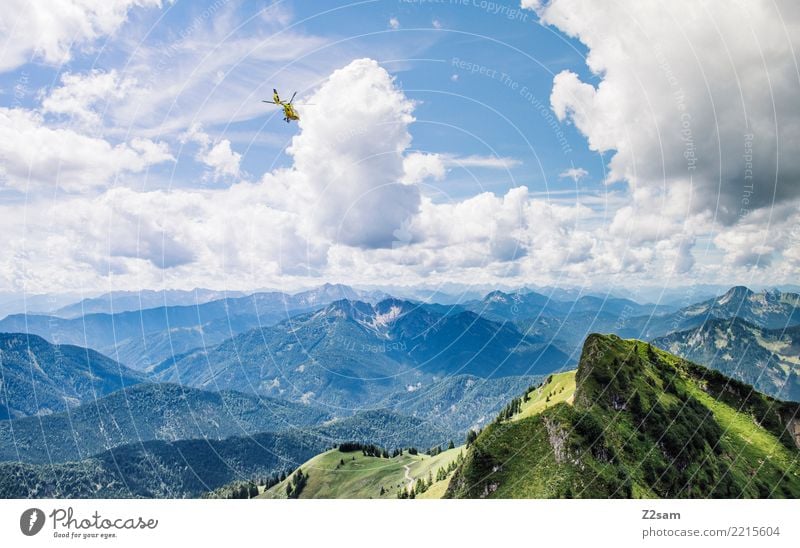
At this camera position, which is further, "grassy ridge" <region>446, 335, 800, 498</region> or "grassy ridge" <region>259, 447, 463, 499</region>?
"grassy ridge" <region>259, 447, 463, 499</region>

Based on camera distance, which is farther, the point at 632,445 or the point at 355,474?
the point at 355,474

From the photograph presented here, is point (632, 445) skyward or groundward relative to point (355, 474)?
skyward

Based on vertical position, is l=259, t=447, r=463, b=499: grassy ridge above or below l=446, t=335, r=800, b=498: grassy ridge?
below

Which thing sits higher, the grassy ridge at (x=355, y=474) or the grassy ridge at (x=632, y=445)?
the grassy ridge at (x=632, y=445)

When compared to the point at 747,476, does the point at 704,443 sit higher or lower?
higher

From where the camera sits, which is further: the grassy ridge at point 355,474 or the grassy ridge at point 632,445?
the grassy ridge at point 355,474
